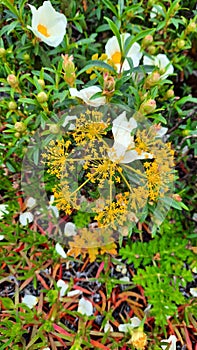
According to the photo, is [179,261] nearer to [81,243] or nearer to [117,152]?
[81,243]

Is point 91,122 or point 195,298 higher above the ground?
point 91,122

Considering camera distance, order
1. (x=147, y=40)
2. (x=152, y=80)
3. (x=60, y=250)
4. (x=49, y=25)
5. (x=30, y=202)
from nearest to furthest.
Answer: (x=152, y=80), (x=49, y=25), (x=147, y=40), (x=60, y=250), (x=30, y=202)

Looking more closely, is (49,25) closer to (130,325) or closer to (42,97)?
(42,97)

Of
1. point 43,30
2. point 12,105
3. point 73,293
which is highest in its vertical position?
point 43,30

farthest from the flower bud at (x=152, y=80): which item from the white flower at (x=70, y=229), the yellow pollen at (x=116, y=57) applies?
the white flower at (x=70, y=229)

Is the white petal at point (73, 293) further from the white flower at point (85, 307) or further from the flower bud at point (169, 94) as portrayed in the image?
the flower bud at point (169, 94)

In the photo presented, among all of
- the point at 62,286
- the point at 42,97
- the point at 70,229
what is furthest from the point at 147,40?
the point at 62,286

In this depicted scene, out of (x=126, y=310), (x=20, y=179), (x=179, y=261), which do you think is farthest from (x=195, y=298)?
(x=20, y=179)
